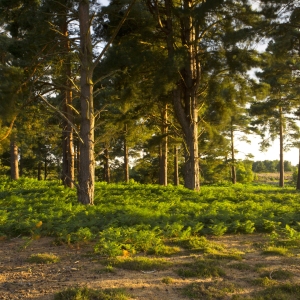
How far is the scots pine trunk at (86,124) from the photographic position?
1019 centimetres

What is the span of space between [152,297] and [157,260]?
1.14 meters

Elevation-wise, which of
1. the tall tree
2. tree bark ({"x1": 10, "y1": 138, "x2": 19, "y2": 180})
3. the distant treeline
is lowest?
the distant treeline

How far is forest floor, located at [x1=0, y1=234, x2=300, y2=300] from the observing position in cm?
415

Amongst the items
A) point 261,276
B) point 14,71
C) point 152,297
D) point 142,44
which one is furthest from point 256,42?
point 152,297

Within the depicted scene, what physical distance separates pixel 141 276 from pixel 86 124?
6.37 metres

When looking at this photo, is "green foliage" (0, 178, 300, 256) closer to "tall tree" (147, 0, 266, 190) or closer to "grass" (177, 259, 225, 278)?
"grass" (177, 259, 225, 278)

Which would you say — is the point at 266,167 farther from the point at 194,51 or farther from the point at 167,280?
the point at 167,280

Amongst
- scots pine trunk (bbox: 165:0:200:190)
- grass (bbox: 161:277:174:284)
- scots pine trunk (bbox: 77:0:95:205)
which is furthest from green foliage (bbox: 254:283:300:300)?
scots pine trunk (bbox: 165:0:200:190)

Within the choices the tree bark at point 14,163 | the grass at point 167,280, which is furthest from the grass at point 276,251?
the tree bark at point 14,163

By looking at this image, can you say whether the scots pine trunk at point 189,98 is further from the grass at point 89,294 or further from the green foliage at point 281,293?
the grass at point 89,294

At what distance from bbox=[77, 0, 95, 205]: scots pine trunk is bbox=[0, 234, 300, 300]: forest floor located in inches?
170

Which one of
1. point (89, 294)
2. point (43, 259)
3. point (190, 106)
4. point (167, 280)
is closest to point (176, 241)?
point (167, 280)

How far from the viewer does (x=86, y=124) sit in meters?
10.3

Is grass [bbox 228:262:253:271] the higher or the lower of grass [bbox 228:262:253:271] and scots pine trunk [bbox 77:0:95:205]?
the lower
